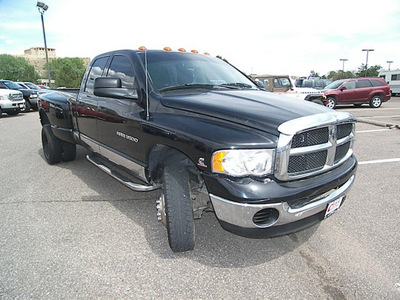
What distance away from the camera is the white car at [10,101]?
14.1 m

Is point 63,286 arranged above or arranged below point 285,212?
below

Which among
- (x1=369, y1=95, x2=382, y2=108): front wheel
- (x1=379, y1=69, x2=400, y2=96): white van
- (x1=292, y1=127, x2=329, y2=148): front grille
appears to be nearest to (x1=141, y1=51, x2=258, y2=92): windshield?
(x1=292, y1=127, x2=329, y2=148): front grille

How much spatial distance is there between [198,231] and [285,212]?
→ 1163 millimetres

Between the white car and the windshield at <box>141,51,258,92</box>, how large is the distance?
534 inches

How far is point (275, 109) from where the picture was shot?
8.45 ft

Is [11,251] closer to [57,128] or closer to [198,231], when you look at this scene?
[198,231]

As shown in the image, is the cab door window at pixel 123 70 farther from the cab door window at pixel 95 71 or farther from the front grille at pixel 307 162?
the front grille at pixel 307 162

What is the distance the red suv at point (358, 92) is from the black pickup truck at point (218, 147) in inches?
559

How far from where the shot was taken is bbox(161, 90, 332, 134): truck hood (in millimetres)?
2346

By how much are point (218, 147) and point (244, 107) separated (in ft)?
1.83

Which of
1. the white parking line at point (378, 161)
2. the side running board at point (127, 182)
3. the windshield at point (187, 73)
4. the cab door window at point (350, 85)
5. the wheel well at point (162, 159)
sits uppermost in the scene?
the windshield at point (187, 73)

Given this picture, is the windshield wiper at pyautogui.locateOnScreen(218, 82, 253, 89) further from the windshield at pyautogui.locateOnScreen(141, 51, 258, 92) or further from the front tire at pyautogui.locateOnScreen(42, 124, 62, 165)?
the front tire at pyautogui.locateOnScreen(42, 124, 62, 165)

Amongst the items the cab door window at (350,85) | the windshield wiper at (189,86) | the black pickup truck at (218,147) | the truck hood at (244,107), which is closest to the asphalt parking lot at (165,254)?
the black pickup truck at (218,147)

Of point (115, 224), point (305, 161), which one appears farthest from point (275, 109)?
point (115, 224)
